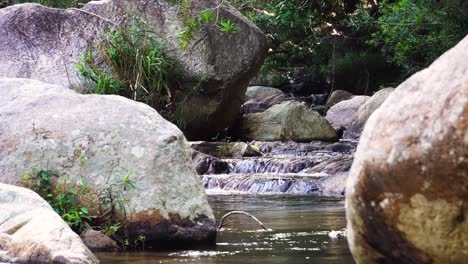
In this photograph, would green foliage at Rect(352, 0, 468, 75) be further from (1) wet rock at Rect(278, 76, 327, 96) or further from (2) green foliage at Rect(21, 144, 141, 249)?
(1) wet rock at Rect(278, 76, 327, 96)

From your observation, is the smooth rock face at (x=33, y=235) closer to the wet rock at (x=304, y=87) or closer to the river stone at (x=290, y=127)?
the river stone at (x=290, y=127)

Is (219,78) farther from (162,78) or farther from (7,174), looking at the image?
(7,174)

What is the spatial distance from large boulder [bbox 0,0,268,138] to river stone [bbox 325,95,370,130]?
13.1 feet

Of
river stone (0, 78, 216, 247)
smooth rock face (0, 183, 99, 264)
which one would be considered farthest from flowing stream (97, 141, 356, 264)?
smooth rock face (0, 183, 99, 264)

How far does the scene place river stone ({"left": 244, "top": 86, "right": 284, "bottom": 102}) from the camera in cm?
2253

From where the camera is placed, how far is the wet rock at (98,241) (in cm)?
537

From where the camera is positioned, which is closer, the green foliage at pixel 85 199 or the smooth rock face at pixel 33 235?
the smooth rock face at pixel 33 235

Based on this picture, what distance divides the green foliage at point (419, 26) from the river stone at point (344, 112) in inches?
108

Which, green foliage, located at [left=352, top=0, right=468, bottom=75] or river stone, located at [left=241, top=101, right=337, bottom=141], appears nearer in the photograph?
green foliage, located at [left=352, top=0, right=468, bottom=75]

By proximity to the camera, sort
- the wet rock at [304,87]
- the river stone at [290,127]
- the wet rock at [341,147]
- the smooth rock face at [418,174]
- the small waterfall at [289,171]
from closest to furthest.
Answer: the smooth rock face at [418,174]
the small waterfall at [289,171]
the wet rock at [341,147]
the river stone at [290,127]
the wet rock at [304,87]

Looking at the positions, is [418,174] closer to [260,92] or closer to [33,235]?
[33,235]

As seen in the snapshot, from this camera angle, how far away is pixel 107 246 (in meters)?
5.39

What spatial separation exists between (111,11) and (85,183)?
316 inches

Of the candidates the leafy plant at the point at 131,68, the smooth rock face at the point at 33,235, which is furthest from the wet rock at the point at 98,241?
the leafy plant at the point at 131,68
